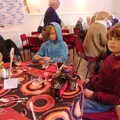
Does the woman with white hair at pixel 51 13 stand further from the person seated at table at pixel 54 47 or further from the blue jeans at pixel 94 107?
the blue jeans at pixel 94 107

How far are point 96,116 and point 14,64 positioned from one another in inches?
34.3

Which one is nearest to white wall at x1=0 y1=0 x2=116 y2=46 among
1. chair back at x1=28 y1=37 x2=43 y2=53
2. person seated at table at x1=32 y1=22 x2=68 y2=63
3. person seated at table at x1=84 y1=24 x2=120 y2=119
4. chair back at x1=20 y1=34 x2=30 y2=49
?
chair back at x1=20 y1=34 x2=30 y2=49

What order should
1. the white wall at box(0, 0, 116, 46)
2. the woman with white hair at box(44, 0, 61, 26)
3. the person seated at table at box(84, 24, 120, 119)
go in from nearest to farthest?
the person seated at table at box(84, 24, 120, 119) < the woman with white hair at box(44, 0, 61, 26) < the white wall at box(0, 0, 116, 46)

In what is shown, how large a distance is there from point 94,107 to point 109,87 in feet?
0.60

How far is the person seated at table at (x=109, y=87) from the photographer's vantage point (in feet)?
5.05

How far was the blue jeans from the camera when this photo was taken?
1.61m

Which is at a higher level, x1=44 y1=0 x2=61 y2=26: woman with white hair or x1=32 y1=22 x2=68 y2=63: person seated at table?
x1=44 y1=0 x2=61 y2=26: woman with white hair

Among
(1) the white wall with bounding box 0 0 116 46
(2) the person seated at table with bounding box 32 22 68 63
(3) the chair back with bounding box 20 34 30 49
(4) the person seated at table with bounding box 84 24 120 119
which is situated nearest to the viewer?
(4) the person seated at table with bounding box 84 24 120 119

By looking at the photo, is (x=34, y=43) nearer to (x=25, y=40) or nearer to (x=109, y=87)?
(x=25, y=40)

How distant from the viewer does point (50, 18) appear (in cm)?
477

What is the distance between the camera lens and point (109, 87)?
163 cm

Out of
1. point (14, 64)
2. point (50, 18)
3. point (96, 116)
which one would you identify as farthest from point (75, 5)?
point (96, 116)

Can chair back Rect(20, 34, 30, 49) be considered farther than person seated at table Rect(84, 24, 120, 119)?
Yes

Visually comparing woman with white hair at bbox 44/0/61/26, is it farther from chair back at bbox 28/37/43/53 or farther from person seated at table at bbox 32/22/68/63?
person seated at table at bbox 32/22/68/63
